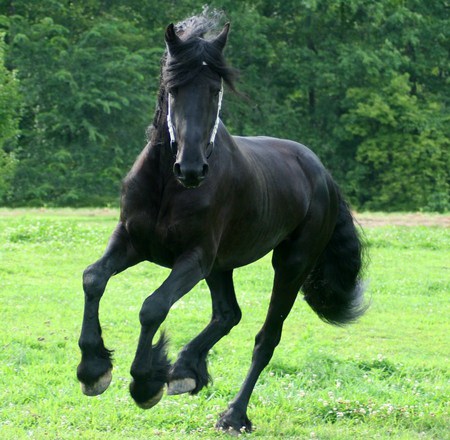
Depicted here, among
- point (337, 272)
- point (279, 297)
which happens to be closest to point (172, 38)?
point (279, 297)

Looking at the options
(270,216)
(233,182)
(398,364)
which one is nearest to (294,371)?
(398,364)

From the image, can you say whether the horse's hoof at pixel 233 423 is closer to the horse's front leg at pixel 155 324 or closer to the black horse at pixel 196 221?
the black horse at pixel 196 221

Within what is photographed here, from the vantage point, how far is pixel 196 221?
5.50 meters

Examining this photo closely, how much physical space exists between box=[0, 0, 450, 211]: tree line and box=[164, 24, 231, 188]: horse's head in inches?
1252

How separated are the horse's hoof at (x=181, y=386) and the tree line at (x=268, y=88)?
3132 centimetres

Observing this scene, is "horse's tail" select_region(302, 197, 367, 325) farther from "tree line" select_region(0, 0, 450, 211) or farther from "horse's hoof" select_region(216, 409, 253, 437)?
"tree line" select_region(0, 0, 450, 211)

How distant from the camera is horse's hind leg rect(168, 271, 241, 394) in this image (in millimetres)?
5977

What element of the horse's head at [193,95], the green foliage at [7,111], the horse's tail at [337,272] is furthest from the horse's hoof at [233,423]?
the green foliage at [7,111]

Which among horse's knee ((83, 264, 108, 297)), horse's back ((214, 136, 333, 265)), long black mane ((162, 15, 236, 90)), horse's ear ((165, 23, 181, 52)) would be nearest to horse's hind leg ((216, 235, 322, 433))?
horse's back ((214, 136, 333, 265))

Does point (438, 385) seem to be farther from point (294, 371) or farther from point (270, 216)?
point (270, 216)

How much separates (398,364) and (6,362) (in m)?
3.60

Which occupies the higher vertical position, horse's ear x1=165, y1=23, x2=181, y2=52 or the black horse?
horse's ear x1=165, y1=23, x2=181, y2=52

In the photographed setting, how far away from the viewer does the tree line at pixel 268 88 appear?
3919cm

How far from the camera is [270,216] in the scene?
639 centimetres
